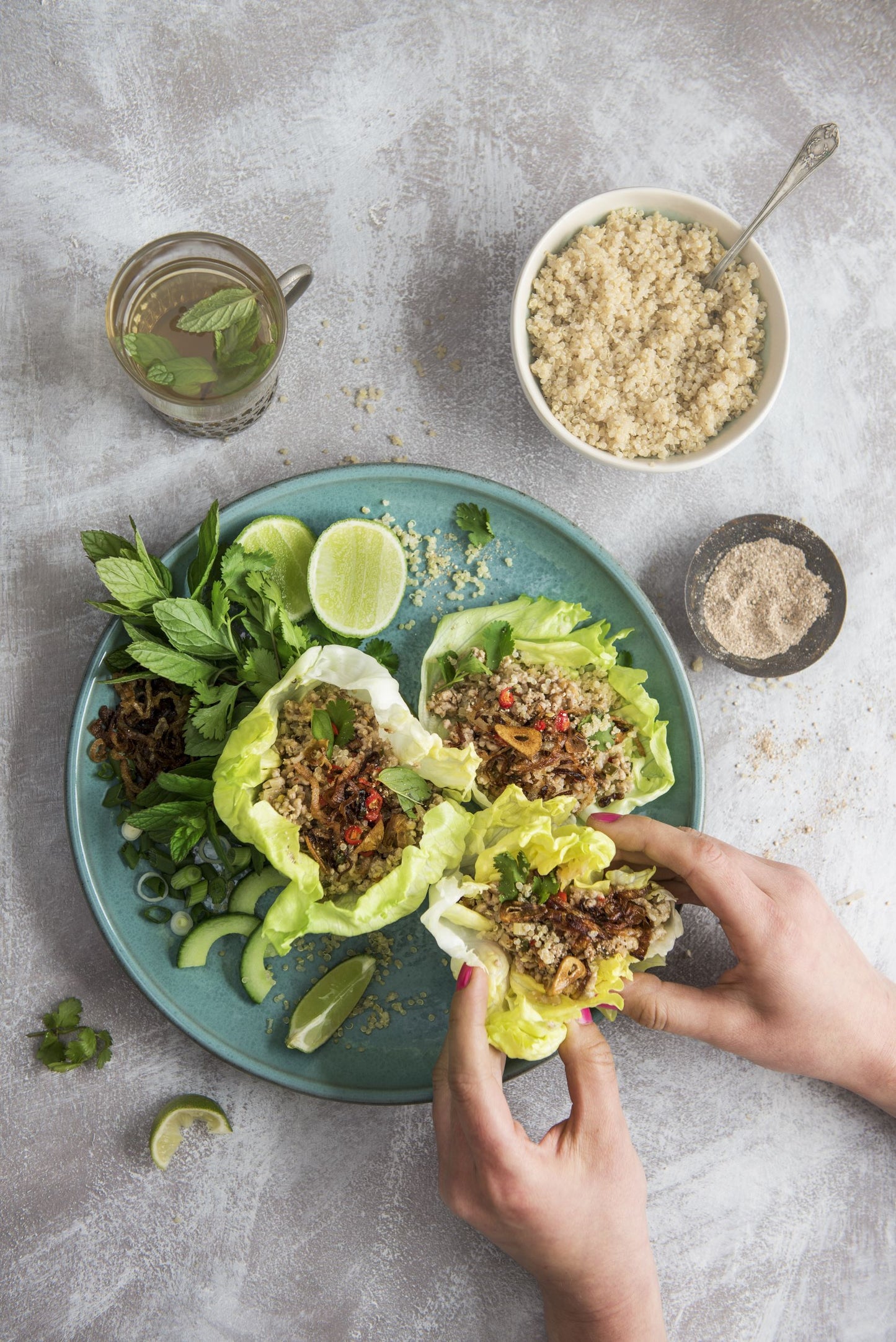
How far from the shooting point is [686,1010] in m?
2.55

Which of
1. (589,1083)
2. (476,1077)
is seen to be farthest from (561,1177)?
(476,1077)

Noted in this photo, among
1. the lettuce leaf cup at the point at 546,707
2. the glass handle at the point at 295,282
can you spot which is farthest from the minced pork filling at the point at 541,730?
the glass handle at the point at 295,282

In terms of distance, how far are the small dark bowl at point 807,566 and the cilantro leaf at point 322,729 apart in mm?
1234

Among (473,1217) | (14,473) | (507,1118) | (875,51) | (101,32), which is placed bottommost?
(473,1217)

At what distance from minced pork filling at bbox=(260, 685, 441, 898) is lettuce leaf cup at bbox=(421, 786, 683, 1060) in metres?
0.19

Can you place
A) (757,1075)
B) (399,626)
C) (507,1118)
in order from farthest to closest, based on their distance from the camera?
(757,1075), (399,626), (507,1118)

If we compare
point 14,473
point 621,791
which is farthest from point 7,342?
point 621,791


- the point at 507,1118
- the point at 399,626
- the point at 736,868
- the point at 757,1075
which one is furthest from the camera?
the point at 757,1075

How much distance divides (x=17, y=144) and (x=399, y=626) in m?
2.06

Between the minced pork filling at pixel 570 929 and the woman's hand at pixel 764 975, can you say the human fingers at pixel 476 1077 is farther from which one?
the woman's hand at pixel 764 975

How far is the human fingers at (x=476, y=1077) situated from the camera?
222 centimetres

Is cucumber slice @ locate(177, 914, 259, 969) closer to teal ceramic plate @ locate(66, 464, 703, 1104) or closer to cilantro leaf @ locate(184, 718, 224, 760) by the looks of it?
teal ceramic plate @ locate(66, 464, 703, 1104)

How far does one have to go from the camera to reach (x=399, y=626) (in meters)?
2.78

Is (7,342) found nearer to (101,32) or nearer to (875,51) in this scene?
(101,32)
